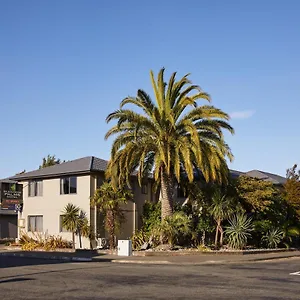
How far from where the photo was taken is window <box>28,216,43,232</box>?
39.0 m

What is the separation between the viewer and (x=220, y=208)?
32438mm

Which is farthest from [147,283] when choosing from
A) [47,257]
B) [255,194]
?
[255,194]

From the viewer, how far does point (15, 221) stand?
175 feet

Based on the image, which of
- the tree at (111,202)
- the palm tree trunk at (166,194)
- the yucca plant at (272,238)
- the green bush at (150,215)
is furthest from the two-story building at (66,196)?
the yucca plant at (272,238)

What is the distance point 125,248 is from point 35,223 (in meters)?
11.7

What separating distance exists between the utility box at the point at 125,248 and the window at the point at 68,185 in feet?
25.2

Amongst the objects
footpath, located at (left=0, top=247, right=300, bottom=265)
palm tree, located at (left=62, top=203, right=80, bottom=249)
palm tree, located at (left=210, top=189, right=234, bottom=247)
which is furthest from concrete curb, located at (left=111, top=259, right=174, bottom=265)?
palm tree, located at (left=62, top=203, right=80, bottom=249)

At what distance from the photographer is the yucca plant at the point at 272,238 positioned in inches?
1353

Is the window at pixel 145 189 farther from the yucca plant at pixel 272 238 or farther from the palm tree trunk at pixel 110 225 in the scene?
the yucca plant at pixel 272 238

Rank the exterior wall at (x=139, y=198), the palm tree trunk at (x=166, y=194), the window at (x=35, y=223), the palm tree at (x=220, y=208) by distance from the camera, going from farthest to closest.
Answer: the window at (x=35, y=223) → the exterior wall at (x=139, y=198) → the palm tree at (x=220, y=208) → the palm tree trunk at (x=166, y=194)

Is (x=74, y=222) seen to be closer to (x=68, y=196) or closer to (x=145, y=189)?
(x=68, y=196)

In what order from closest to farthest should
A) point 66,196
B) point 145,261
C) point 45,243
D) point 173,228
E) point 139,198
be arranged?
1. point 145,261
2. point 173,228
3. point 45,243
4. point 66,196
5. point 139,198

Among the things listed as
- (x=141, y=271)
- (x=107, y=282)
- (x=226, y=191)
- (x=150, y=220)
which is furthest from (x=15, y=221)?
(x=107, y=282)

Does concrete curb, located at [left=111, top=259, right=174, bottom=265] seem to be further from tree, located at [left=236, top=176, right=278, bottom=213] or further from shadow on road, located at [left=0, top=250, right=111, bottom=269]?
tree, located at [left=236, top=176, right=278, bottom=213]
